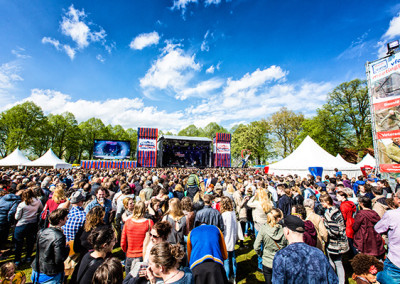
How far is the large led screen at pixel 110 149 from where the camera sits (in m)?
31.6

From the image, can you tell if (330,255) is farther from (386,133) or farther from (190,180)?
(386,133)

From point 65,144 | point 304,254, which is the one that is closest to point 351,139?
point 304,254

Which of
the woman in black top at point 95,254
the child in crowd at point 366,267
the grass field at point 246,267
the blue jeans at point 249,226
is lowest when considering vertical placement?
the grass field at point 246,267

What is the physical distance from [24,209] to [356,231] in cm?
673

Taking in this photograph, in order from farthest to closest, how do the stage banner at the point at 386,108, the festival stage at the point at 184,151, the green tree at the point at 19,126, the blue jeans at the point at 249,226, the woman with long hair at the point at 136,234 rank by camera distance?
the festival stage at the point at 184,151 → the green tree at the point at 19,126 → the stage banner at the point at 386,108 → the blue jeans at the point at 249,226 → the woman with long hair at the point at 136,234

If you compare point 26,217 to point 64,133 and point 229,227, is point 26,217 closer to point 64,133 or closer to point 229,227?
point 229,227

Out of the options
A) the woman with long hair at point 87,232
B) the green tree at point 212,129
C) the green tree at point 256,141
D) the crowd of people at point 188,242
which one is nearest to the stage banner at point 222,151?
the green tree at point 256,141

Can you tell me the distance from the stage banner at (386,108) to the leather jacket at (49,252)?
1410 cm

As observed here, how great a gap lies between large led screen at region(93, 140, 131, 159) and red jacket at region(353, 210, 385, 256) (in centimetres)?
3417

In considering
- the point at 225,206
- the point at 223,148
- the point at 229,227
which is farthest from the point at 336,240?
the point at 223,148

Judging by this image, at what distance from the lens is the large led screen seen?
31575 mm

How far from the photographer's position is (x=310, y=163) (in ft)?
46.5

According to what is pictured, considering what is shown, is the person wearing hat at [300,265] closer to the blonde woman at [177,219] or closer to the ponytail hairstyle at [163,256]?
the ponytail hairstyle at [163,256]

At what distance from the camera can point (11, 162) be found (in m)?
19.8
